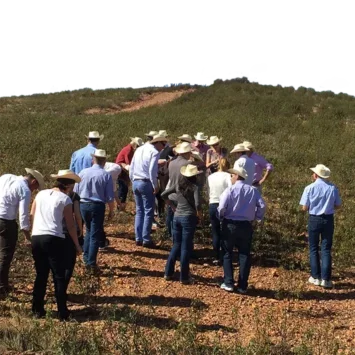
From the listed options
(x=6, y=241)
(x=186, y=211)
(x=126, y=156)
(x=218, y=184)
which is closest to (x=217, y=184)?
(x=218, y=184)

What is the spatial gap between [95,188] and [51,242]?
5.43 ft

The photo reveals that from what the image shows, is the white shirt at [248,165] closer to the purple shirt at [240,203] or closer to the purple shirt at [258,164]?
the purple shirt at [258,164]

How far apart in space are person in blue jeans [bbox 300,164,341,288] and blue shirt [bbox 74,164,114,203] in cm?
281

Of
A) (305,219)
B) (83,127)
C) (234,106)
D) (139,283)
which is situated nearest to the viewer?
(139,283)

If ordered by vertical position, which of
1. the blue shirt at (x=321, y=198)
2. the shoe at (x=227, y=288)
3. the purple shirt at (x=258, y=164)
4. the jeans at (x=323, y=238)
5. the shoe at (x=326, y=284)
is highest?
the purple shirt at (x=258, y=164)

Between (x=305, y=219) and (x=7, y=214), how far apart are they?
22.0 feet

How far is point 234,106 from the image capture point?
2661cm

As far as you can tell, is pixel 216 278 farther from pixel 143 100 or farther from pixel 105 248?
pixel 143 100

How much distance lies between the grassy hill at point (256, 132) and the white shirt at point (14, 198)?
4.38 feet

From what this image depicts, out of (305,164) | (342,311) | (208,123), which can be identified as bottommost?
(342,311)

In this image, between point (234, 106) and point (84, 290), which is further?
point (234, 106)

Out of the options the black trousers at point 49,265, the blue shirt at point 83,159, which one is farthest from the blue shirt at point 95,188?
the black trousers at point 49,265

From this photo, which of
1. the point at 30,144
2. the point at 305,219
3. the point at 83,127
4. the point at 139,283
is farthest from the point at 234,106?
the point at 139,283

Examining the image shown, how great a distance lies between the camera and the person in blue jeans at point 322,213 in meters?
7.16
